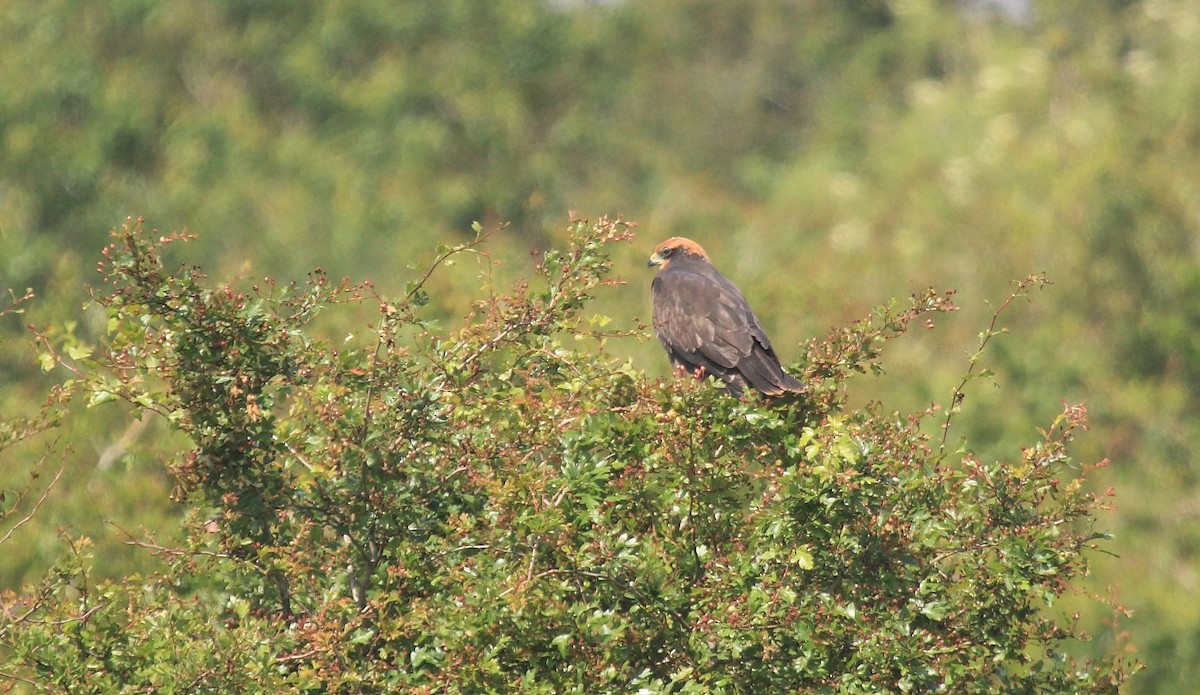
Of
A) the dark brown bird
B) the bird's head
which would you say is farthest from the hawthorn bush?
the bird's head

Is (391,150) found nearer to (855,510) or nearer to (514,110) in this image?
(514,110)

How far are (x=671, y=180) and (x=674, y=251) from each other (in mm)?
31750

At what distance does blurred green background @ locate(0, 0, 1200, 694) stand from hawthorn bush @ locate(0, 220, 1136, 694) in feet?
32.2

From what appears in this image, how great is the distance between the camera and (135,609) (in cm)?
728

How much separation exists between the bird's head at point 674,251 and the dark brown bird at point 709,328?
481 millimetres

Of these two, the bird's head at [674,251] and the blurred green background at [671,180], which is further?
the blurred green background at [671,180]

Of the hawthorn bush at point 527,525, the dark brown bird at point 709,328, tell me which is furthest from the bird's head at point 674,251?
the hawthorn bush at point 527,525

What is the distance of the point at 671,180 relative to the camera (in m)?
44.7

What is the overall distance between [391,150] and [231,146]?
18.0 feet

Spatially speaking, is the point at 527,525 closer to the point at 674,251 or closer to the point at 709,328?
the point at 709,328

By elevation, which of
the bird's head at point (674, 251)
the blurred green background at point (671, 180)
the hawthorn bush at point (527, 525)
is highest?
the blurred green background at point (671, 180)

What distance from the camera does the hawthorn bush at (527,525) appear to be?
6.68 meters

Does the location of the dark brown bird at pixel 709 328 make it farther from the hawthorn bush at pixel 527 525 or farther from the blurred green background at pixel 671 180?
the blurred green background at pixel 671 180

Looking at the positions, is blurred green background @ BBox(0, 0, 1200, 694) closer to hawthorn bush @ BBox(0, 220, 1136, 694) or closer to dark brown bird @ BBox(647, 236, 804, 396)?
dark brown bird @ BBox(647, 236, 804, 396)
